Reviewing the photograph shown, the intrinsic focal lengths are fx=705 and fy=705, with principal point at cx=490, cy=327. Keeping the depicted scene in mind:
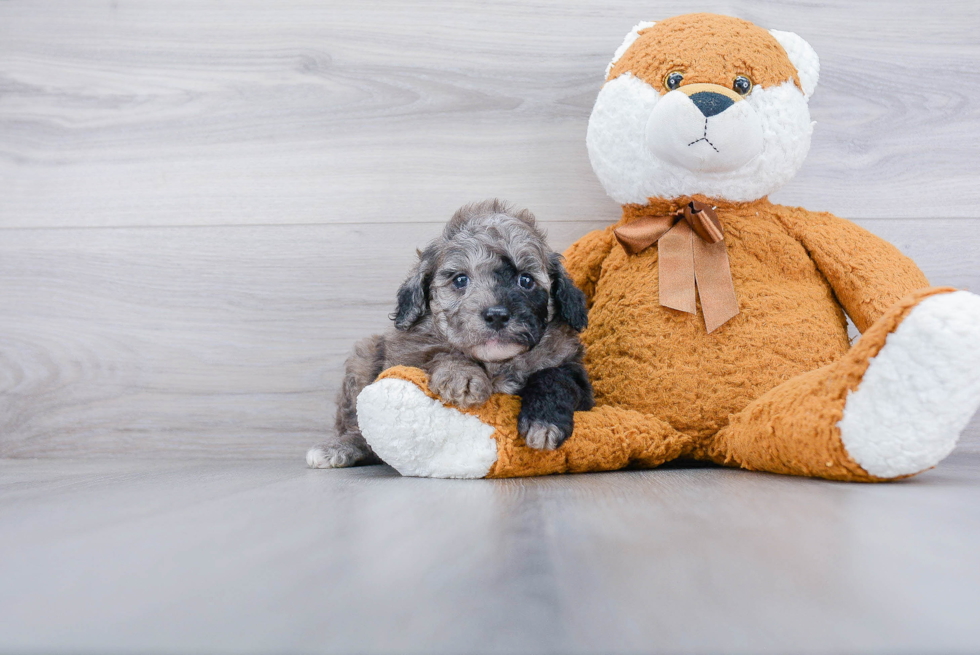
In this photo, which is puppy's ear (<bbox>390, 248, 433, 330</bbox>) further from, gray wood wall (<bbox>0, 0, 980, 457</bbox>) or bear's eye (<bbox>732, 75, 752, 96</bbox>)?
bear's eye (<bbox>732, 75, 752, 96</bbox>)

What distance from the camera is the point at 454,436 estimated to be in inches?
44.9

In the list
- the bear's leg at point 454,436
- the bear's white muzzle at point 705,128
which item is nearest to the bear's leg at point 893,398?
the bear's leg at point 454,436

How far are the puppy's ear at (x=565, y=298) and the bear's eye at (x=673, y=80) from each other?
0.38 metres

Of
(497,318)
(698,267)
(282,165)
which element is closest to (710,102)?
(698,267)

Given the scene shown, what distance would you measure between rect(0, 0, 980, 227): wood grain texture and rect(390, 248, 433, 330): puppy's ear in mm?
513

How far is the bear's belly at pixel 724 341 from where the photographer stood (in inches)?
50.1

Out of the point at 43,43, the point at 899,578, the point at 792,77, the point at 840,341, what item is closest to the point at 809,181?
the point at 792,77

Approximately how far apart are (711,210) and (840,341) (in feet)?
1.12

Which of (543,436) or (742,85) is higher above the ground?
(742,85)

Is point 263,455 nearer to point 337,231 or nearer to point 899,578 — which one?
point 337,231

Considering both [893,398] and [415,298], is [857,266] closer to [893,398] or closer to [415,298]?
[893,398]

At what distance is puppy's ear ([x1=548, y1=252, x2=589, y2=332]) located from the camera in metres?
1.30

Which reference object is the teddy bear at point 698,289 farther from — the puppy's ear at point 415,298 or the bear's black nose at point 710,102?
the puppy's ear at point 415,298

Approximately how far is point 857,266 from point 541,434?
0.70 m
